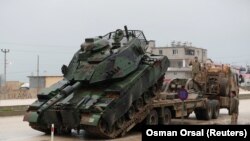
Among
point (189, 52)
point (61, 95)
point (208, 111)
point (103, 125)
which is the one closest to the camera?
point (103, 125)

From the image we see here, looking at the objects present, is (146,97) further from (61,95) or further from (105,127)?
(61,95)

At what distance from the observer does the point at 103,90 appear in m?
16.7

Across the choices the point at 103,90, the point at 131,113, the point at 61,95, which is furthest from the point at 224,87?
the point at 61,95

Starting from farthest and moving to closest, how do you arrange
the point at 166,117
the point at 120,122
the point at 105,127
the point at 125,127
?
the point at 166,117
the point at 125,127
the point at 120,122
the point at 105,127

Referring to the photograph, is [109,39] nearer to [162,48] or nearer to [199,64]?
[199,64]

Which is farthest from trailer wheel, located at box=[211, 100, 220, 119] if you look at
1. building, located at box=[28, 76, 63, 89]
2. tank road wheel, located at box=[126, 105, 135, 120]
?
building, located at box=[28, 76, 63, 89]

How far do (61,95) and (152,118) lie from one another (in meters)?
3.46

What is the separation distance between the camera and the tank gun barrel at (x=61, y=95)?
1673 cm

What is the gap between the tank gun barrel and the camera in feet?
54.9

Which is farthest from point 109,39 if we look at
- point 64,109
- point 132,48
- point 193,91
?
point 193,91

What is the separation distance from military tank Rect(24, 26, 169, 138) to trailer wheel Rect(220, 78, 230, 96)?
6956 mm

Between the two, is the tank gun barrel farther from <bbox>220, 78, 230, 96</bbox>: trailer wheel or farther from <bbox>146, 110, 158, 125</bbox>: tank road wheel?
<bbox>220, 78, 230, 96</bbox>: trailer wheel

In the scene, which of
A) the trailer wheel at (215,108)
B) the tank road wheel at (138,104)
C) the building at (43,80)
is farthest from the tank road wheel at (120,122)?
the building at (43,80)

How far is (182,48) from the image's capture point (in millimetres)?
91688
